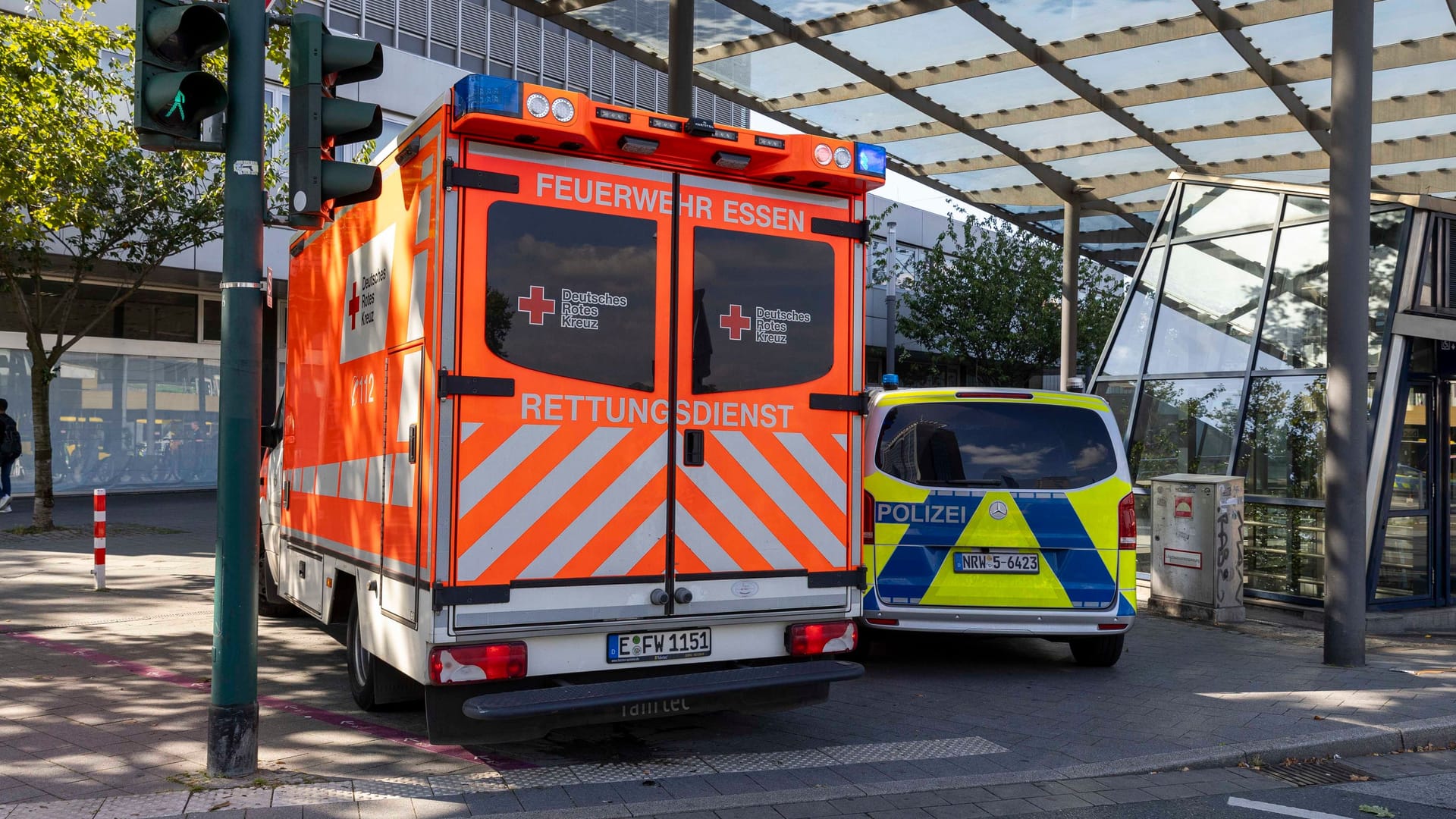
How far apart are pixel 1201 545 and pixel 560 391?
713cm

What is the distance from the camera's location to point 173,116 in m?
4.88

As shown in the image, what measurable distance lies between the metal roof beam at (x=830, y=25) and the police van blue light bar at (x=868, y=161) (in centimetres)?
584

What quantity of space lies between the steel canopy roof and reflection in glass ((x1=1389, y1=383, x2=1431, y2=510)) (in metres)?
3.44

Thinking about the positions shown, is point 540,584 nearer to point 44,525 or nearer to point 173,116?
point 173,116

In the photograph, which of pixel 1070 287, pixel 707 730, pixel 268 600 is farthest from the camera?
pixel 1070 287

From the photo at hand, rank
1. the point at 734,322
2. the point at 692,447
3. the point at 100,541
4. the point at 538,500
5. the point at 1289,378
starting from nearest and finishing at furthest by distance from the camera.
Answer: the point at 538,500, the point at 692,447, the point at 734,322, the point at 100,541, the point at 1289,378

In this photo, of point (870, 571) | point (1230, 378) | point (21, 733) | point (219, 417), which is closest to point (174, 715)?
point (21, 733)

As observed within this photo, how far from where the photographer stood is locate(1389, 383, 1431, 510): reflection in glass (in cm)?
1078

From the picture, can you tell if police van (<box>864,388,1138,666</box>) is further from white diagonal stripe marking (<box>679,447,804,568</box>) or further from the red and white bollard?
the red and white bollard

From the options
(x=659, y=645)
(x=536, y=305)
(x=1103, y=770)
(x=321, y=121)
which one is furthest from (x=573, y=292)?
(x=1103, y=770)

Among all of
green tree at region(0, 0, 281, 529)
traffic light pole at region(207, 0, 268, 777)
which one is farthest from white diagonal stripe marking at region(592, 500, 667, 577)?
green tree at region(0, 0, 281, 529)

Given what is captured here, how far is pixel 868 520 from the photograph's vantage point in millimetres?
7738

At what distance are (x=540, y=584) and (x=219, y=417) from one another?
4.87ft

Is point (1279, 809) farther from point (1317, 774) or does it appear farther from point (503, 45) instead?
point (503, 45)
